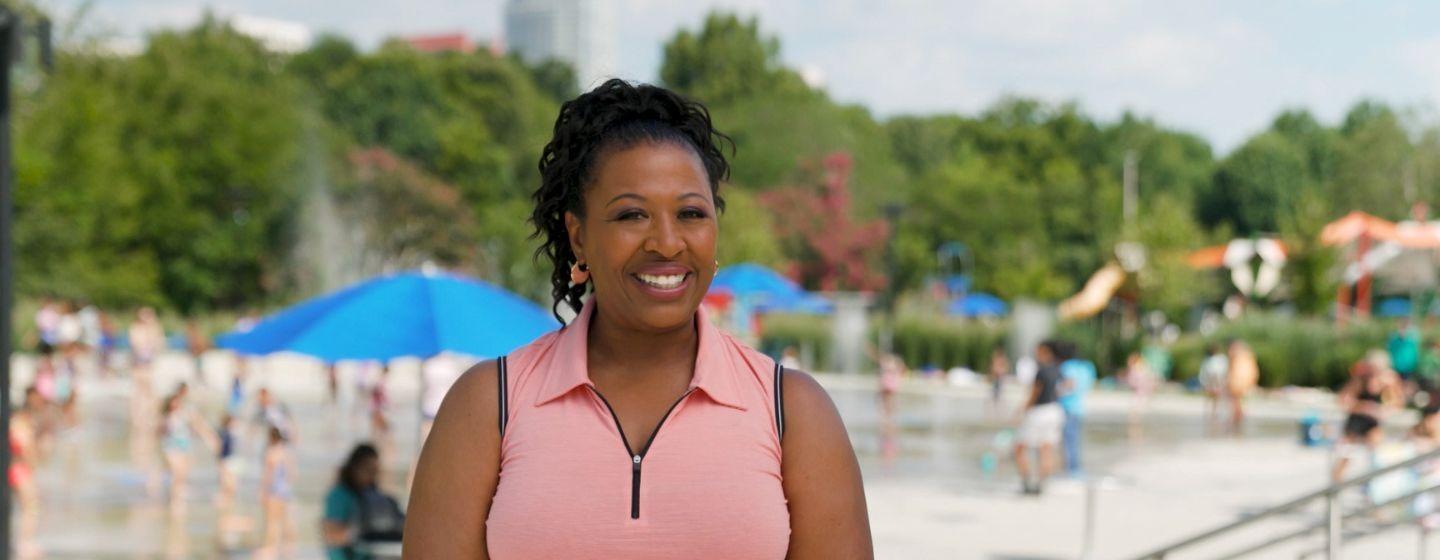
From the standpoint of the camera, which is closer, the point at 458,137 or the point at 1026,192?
the point at 458,137

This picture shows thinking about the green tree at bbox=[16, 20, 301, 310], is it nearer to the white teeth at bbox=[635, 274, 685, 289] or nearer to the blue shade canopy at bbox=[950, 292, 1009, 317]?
the blue shade canopy at bbox=[950, 292, 1009, 317]

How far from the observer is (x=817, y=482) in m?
1.98

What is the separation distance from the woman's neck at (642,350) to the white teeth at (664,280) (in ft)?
0.21

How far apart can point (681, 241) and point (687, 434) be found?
24 centimetres

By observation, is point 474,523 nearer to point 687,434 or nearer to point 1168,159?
point 687,434

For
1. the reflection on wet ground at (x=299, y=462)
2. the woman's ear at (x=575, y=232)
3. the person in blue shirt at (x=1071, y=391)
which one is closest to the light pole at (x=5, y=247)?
the reflection on wet ground at (x=299, y=462)

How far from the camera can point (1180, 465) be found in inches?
764

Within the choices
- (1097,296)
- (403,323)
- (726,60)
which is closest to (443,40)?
(726,60)

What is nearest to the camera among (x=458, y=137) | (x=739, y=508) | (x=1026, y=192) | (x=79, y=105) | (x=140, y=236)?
(x=739, y=508)

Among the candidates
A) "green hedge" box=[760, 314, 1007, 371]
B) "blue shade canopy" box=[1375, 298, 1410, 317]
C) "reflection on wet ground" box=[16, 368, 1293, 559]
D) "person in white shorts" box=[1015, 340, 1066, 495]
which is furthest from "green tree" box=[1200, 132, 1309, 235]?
"person in white shorts" box=[1015, 340, 1066, 495]

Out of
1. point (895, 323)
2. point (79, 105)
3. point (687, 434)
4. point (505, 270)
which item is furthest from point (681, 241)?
point (505, 270)

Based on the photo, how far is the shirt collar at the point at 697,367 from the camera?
197 centimetres

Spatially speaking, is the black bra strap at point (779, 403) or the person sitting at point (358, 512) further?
the person sitting at point (358, 512)

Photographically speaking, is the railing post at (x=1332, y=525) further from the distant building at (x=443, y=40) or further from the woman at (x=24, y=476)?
the distant building at (x=443, y=40)
